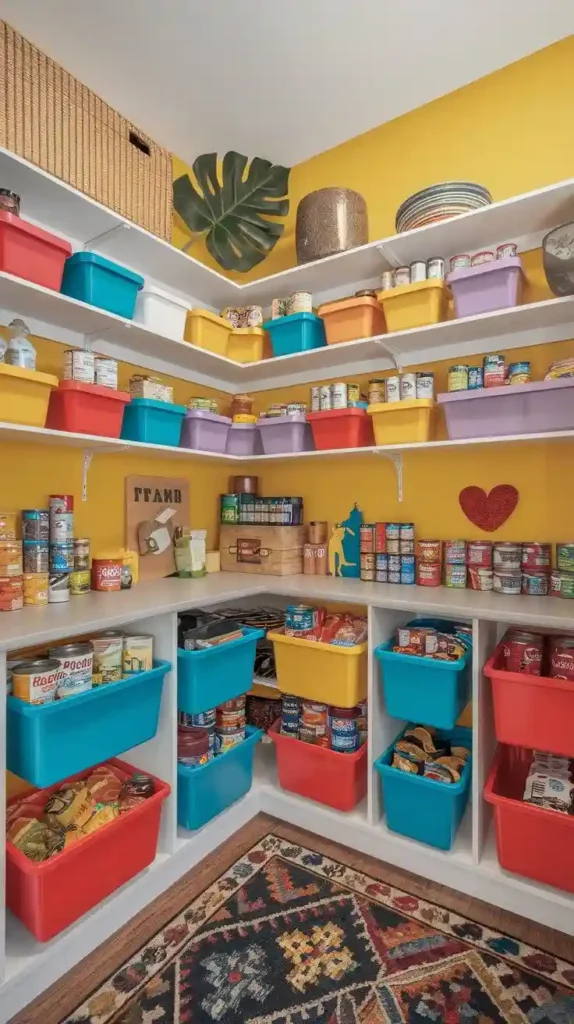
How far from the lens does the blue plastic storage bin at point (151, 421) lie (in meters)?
2.02

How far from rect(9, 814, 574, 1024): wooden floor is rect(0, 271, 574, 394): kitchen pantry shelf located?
Result: 6.41 ft

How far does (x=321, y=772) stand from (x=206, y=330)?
1.92m

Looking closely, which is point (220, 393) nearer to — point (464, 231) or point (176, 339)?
point (176, 339)

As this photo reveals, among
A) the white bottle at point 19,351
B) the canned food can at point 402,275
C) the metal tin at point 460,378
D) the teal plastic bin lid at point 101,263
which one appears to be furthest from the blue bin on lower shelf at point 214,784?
the canned food can at point 402,275

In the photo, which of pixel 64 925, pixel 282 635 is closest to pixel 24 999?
pixel 64 925

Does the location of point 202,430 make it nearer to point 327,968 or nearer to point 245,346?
point 245,346

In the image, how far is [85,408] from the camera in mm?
1774

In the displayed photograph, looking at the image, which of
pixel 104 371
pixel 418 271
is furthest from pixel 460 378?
pixel 104 371

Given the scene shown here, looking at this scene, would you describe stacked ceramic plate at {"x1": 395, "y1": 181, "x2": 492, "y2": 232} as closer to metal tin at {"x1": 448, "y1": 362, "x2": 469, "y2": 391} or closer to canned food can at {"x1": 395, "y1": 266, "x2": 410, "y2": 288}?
canned food can at {"x1": 395, "y1": 266, "x2": 410, "y2": 288}

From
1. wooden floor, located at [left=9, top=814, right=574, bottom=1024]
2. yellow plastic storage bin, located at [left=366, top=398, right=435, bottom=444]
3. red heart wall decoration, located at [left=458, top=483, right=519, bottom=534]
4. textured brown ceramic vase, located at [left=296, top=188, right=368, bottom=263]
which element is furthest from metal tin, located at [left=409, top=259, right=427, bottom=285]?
wooden floor, located at [left=9, top=814, right=574, bottom=1024]

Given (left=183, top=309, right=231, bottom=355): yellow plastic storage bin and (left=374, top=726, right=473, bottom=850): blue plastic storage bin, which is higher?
(left=183, top=309, right=231, bottom=355): yellow plastic storage bin

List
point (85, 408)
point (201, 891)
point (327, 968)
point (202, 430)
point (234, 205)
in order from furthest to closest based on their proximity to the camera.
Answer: point (234, 205) → point (202, 430) → point (85, 408) → point (201, 891) → point (327, 968)

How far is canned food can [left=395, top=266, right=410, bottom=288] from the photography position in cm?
198

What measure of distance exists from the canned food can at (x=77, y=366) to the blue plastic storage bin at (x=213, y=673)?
3.30 feet
